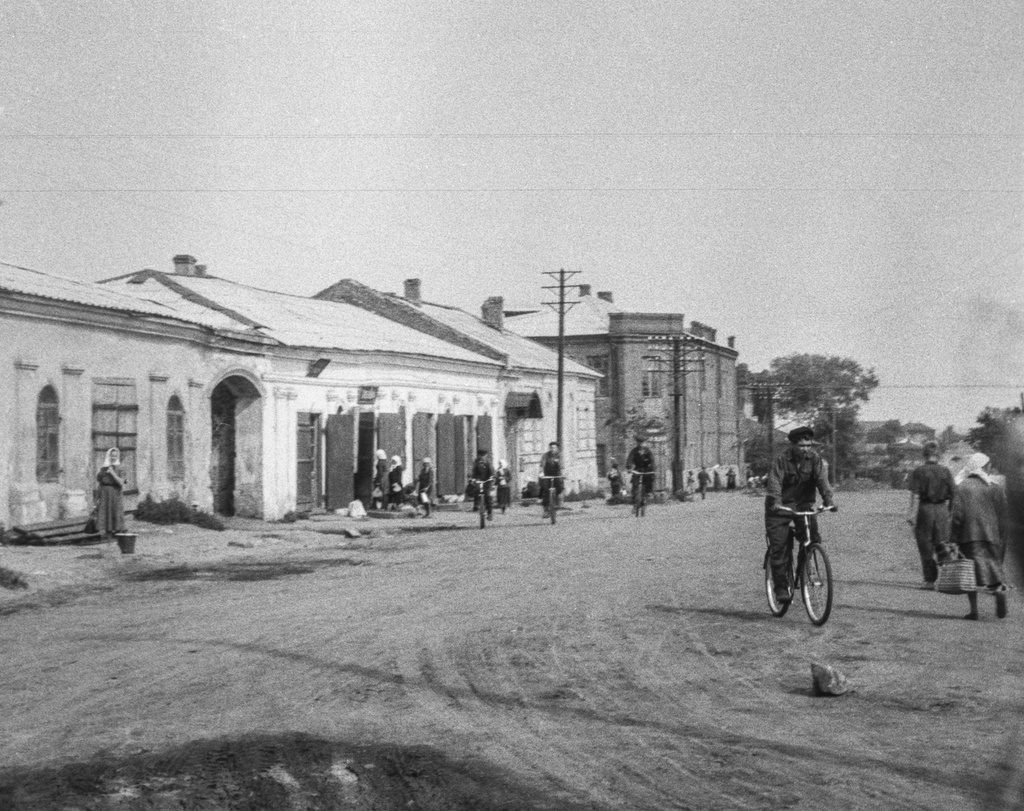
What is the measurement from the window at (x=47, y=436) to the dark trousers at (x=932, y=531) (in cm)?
1411

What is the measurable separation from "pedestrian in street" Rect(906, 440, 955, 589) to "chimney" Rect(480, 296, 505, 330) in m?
45.0

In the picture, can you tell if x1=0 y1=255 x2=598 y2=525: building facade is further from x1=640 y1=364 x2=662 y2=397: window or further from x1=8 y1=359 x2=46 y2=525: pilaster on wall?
x1=640 y1=364 x2=662 y2=397: window

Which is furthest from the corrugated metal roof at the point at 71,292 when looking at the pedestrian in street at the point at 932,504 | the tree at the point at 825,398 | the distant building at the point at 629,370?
the distant building at the point at 629,370

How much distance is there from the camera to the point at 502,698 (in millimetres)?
7195

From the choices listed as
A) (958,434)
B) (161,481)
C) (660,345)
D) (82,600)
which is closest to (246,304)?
(161,481)

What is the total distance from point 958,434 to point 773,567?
24.5 ft

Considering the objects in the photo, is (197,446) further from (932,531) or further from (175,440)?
(932,531)

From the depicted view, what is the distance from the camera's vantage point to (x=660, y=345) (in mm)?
73500

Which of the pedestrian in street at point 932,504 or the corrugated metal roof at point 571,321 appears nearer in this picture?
the pedestrian in street at point 932,504

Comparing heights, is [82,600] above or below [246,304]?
below

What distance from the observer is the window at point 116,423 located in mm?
22562

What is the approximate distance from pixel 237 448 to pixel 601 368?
1823 inches

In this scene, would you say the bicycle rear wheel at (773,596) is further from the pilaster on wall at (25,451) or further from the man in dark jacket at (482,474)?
the man in dark jacket at (482,474)

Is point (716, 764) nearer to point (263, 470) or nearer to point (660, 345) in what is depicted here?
point (263, 470)
